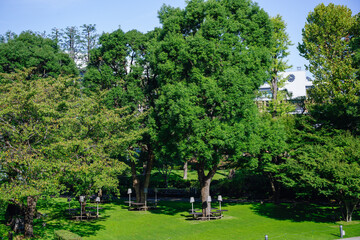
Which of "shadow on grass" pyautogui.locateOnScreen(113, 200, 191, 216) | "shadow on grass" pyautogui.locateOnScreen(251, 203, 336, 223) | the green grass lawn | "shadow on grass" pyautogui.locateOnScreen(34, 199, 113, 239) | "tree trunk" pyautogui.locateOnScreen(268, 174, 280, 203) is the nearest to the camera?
the green grass lawn

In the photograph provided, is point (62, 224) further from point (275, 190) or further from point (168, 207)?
point (275, 190)

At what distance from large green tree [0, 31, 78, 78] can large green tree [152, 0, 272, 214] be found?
641 inches

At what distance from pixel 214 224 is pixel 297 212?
7.82m

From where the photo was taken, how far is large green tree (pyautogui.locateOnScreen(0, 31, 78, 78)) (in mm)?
32719

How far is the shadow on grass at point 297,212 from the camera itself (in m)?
22.6

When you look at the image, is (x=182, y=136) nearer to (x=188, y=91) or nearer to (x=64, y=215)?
(x=188, y=91)

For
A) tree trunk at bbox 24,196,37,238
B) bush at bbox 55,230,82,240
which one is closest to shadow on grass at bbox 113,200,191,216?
bush at bbox 55,230,82,240

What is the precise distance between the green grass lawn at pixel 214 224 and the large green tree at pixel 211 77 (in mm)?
3093

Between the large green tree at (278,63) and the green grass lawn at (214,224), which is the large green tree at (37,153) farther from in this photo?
the large green tree at (278,63)

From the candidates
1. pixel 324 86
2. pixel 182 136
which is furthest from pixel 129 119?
pixel 324 86

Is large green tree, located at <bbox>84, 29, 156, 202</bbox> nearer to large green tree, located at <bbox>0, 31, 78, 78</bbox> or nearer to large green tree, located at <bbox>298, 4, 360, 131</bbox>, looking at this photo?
large green tree, located at <bbox>0, 31, 78, 78</bbox>

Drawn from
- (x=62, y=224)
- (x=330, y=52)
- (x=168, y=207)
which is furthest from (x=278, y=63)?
(x=62, y=224)

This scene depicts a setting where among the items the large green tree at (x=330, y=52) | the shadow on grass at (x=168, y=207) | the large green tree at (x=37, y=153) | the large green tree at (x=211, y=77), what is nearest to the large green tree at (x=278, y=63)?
the large green tree at (x=330, y=52)

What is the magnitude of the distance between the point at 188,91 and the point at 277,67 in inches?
567
